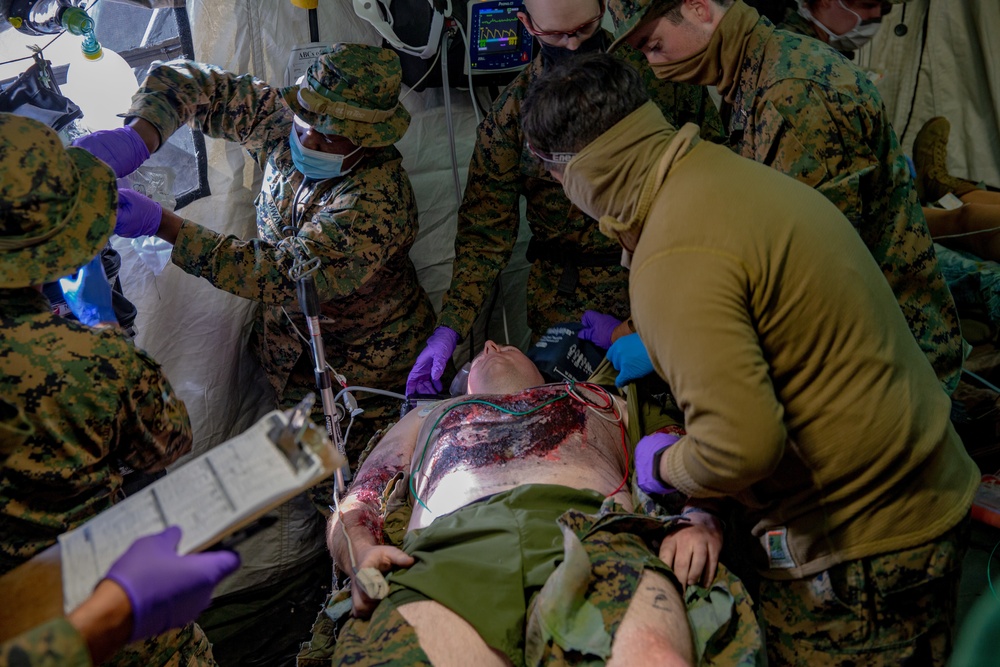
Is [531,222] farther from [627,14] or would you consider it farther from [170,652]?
[170,652]

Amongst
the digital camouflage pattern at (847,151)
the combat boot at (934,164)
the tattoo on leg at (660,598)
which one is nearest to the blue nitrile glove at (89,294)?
the tattoo on leg at (660,598)

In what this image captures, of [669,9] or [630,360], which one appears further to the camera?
[630,360]

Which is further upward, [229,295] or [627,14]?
[627,14]

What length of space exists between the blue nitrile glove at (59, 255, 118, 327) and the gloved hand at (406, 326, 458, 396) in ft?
3.56

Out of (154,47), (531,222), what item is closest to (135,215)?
(154,47)

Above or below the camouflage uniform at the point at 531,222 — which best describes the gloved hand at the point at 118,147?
above

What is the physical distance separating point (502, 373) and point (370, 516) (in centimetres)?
67

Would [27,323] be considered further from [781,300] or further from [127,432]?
[781,300]

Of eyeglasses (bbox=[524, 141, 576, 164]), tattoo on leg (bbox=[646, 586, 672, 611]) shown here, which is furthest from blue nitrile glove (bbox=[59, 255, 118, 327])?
tattoo on leg (bbox=[646, 586, 672, 611])

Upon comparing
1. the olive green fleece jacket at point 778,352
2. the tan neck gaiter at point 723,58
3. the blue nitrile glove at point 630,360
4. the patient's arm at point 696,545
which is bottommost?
the patient's arm at point 696,545

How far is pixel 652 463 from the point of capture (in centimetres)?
175

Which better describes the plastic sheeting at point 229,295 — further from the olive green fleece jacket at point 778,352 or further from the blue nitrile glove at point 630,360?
the olive green fleece jacket at point 778,352

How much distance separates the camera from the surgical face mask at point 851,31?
2.74 metres

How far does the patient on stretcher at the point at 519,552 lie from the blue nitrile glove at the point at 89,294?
2.75 feet
